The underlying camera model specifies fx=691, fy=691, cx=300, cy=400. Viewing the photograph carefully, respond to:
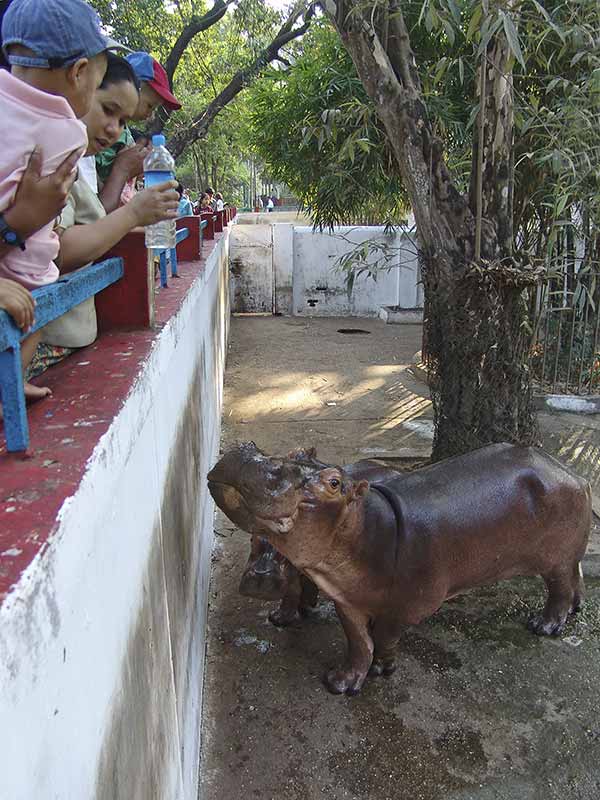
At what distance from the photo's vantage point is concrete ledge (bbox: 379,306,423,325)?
10531 millimetres

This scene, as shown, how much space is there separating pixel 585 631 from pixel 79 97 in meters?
2.84

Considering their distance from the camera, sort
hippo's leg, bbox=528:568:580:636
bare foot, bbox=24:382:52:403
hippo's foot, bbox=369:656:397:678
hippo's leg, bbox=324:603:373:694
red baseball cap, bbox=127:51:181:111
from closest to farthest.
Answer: bare foot, bbox=24:382:52:403 < red baseball cap, bbox=127:51:181:111 < hippo's leg, bbox=324:603:373:694 < hippo's foot, bbox=369:656:397:678 < hippo's leg, bbox=528:568:580:636

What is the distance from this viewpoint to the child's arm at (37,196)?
1245 millimetres

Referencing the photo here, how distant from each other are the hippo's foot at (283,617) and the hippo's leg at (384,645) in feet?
1.54

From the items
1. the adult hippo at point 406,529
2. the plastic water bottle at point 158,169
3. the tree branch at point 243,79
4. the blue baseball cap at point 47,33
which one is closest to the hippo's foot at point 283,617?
the adult hippo at point 406,529

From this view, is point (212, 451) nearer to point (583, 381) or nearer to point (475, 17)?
point (475, 17)

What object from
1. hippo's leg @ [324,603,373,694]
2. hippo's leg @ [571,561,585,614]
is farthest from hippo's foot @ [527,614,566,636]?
hippo's leg @ [324,603,373,694]

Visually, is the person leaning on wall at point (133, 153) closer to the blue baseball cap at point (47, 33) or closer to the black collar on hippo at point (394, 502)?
the blue baseball cap at point (47, 33)

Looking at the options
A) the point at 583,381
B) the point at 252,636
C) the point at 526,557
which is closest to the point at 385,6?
the point at 526,557

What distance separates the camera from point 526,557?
110 inches

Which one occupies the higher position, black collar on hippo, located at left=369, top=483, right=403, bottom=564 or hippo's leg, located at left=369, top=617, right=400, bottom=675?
black collar on hippo, located at left=369, top=483, right=403, bottom=564

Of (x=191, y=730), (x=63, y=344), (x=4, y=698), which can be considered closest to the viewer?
(x=4, y=698)

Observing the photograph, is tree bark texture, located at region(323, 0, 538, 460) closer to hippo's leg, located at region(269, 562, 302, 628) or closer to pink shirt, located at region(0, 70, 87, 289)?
hippo's leg, located at region(269, 562, 302, 628)

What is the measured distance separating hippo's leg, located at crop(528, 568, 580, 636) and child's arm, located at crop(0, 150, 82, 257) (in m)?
2.48
